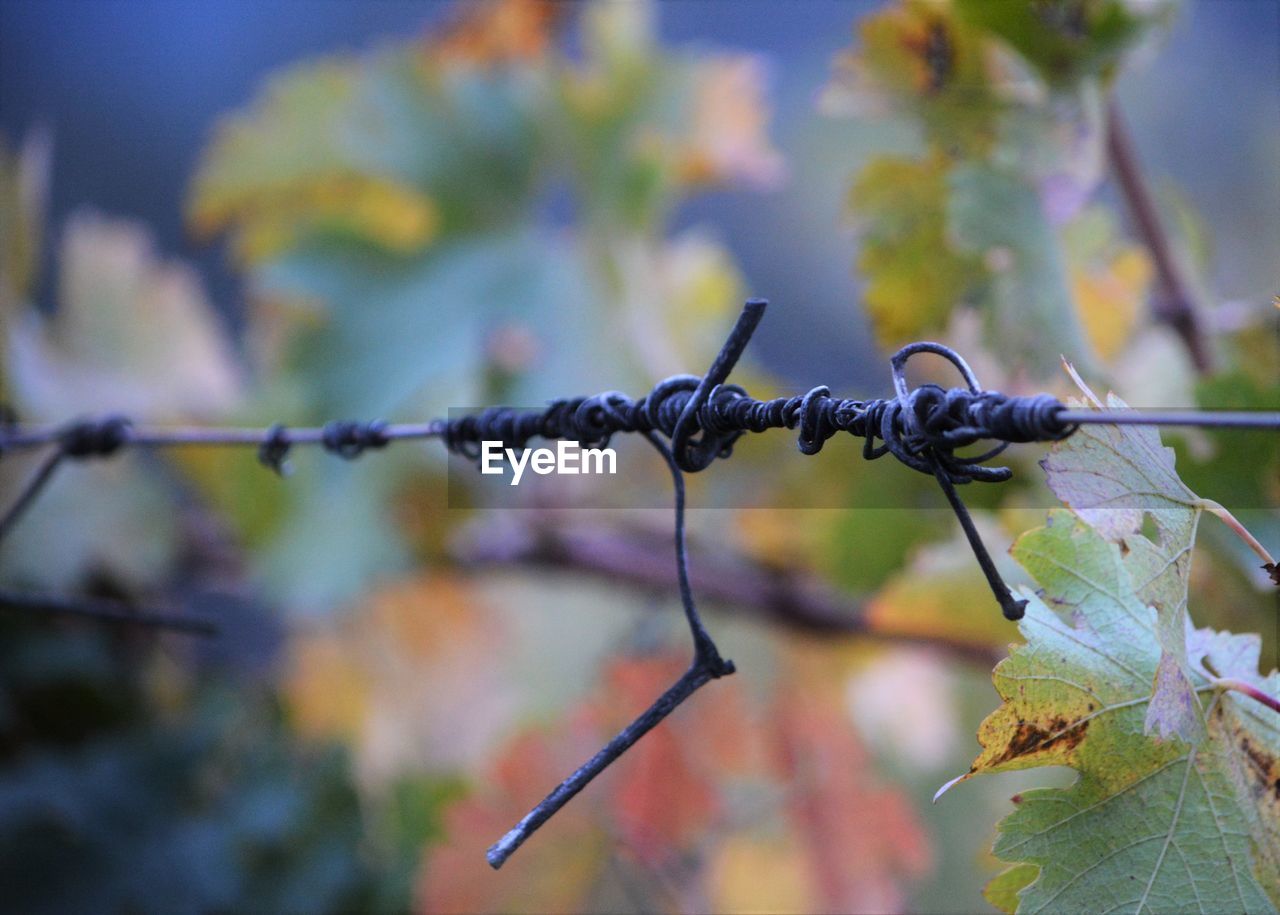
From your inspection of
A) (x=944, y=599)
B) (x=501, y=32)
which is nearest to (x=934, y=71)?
(x=944, y=599)

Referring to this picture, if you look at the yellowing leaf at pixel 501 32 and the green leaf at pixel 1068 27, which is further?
the yellowing leaf at pixel 501 32

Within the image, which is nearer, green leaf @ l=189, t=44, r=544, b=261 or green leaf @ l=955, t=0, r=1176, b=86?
green leaf @ l=955, t=0, r=1176, b=86

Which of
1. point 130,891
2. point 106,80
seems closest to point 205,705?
point 130,891

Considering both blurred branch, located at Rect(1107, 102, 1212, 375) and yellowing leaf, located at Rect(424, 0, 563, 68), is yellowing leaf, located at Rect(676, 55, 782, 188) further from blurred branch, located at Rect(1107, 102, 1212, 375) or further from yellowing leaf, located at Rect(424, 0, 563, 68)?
blurred branch, located at Rect(1107, 102, 1212, 375)

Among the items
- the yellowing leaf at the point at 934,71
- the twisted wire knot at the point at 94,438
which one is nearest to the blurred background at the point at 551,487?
the yellowing leaf at the point at 934,71

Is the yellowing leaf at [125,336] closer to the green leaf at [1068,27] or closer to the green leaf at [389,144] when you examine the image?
the green leaf at [389,144]

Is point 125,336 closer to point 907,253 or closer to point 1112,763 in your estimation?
point 907,253

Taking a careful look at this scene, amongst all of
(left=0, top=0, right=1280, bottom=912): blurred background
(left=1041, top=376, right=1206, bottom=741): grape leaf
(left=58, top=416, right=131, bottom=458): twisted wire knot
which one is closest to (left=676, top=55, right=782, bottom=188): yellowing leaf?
(left=0, top=0, right=1280, bottom=912): blurred background
